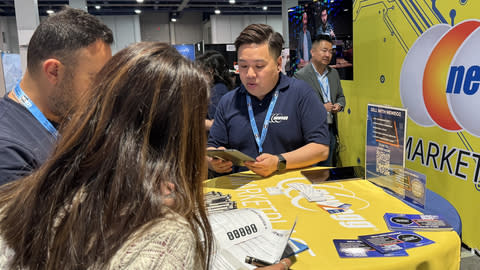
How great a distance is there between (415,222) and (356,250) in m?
0.34

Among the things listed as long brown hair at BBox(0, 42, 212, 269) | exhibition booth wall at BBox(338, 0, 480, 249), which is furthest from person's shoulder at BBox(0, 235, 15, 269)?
exhibition booth wall at BBox(338, 0, 480, 249)

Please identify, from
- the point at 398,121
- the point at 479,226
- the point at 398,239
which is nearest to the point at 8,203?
the point at 398,239

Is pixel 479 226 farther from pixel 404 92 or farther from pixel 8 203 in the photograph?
pixel 8 203

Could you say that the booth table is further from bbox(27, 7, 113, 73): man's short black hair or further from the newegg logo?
the newegg logo

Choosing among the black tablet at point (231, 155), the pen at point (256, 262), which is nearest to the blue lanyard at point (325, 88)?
the black tablet at point (231, 155)

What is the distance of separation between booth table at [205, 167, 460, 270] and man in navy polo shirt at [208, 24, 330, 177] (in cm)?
29

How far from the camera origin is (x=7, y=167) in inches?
43.7

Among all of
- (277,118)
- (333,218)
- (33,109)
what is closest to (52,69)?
(33,109)

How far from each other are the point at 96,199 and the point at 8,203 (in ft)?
0.79

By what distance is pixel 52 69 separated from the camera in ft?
4.51

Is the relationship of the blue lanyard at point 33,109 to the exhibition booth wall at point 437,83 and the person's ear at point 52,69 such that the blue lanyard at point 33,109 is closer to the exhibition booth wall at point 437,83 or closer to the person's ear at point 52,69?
the person's ear at point 52,69

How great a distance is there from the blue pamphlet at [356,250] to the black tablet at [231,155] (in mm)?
741

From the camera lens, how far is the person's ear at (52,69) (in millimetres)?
1366

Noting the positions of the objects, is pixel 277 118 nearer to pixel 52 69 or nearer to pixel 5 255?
pixel 52 69
